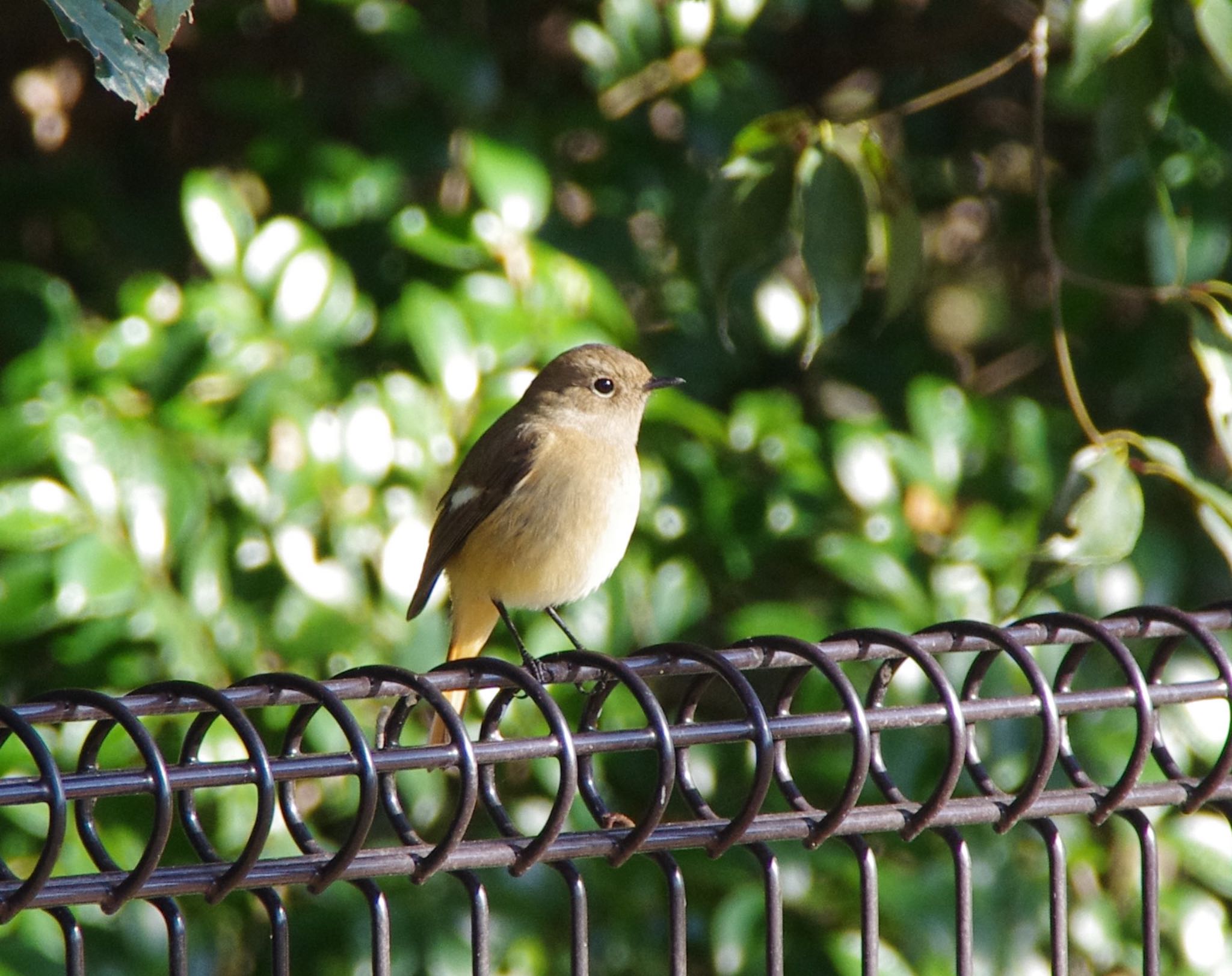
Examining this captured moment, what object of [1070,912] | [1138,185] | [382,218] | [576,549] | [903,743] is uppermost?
[382,218]

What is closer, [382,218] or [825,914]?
[825,914]

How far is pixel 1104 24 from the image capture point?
2.72 m

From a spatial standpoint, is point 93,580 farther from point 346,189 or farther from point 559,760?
point 559,760

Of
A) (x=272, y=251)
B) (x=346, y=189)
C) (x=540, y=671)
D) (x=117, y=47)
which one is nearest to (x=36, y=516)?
(x=272, y=251)

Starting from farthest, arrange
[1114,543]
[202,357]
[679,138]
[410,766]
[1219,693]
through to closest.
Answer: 1. [679,138]
2. [202,357]
3. [1114,543]
4. [1219,693]
5. [410,766]

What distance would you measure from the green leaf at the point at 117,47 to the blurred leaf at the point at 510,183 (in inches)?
80.7

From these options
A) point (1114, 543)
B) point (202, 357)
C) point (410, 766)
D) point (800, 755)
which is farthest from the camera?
point (800, 755)

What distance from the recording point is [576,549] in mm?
3525

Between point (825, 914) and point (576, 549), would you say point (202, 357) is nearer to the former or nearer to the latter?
point (576, 549)

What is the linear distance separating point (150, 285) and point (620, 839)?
2.34 metres

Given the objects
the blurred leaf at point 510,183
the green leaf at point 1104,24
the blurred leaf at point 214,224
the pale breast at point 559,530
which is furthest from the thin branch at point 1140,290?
the blurred leaf at point 214,224

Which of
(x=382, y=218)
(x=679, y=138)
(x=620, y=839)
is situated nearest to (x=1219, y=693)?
(x=620, y=839)

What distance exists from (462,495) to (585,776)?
72.8 inches

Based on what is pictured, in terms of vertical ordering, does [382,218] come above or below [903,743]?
above
